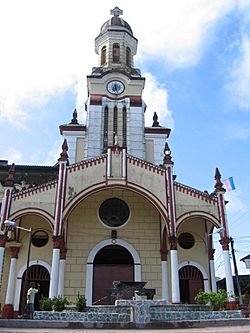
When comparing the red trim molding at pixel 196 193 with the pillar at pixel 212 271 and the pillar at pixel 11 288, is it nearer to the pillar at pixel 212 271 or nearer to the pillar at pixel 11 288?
the pillar at pixel 212 271

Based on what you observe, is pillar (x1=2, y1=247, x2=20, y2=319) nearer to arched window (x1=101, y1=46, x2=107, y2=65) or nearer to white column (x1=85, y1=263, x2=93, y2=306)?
white column (x1=85, y1=263, x2=93, y2=306)

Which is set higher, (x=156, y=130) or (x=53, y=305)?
(x=156, y=130)

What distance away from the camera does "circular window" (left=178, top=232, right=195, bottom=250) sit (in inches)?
949

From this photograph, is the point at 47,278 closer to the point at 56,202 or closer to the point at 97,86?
the point at 56,202

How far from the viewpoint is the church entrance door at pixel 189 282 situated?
23.2 meters

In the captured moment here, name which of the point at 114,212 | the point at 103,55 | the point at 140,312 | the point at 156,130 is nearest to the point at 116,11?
the point at 103,55

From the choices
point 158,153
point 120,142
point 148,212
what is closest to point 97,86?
point 120,142

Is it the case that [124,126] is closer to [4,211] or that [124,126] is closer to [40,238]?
[40,238]

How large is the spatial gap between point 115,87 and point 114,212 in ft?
37.1

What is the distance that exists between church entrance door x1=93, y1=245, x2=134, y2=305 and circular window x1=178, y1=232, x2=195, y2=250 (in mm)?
3495

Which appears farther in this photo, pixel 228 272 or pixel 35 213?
pixel 35 213

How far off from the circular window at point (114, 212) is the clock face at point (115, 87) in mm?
10060

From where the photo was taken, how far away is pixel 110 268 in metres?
23.0

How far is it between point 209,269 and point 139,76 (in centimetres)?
1666
